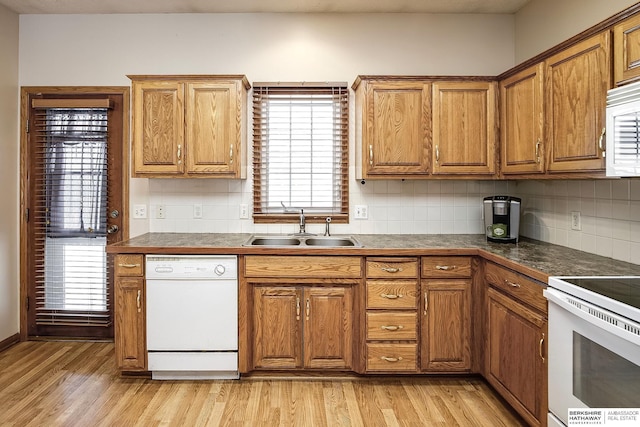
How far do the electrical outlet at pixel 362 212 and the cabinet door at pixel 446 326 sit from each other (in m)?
0.86

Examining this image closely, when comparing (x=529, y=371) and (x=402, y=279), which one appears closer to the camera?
(x=529, y=371)

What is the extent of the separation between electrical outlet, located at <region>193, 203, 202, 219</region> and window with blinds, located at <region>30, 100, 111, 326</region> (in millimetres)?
741

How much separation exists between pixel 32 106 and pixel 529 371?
400cm

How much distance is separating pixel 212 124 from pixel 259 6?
1.04 m

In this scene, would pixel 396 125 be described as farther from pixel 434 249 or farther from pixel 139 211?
pixel 139 211

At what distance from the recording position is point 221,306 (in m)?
2.85

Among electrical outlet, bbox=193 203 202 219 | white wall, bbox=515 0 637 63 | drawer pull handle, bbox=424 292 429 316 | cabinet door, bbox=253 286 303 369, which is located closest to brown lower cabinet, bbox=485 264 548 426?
drawer pull handle, bbox=424 292 429 316

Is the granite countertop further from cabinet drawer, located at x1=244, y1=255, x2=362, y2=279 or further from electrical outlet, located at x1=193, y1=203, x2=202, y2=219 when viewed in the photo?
electrical outlet, located at x1=193, y1=203, x2=202, y2=219

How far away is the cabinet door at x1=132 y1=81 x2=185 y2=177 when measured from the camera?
3115mm

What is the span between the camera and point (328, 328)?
9.44ft

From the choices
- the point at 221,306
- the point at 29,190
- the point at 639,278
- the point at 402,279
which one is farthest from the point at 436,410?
the point at 29,190

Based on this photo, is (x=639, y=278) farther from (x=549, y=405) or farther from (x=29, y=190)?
(x=29, y=190)

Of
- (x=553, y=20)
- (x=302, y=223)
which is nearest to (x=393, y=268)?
(x=302, y=223)

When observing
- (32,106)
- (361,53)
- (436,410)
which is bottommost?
(436,410)
